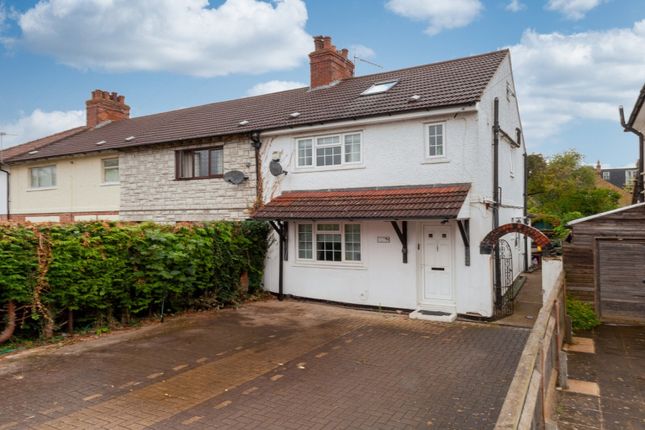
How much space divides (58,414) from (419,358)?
5393mm

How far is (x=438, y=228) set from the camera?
1097cm

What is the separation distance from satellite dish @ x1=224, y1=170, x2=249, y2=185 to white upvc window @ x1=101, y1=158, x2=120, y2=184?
5.94 meters

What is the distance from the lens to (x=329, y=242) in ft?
40.9

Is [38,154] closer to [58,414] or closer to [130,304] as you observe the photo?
[130,304]

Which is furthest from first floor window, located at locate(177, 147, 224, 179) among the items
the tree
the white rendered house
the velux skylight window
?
the tree

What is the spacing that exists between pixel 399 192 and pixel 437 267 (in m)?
2.11

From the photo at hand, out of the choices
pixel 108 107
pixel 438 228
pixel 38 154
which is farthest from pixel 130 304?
pixel 108 107

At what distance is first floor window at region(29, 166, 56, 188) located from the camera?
19250 millimetres

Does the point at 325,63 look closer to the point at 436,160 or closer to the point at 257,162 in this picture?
the point at 257,162

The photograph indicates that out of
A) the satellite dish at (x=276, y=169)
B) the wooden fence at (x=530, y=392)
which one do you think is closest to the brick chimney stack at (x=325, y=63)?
the satellite dish at (x=276, y=169)

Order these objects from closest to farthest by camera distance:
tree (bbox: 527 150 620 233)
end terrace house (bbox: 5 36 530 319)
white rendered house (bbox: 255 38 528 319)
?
white rendered house (bbox: 255 38 528 319), end terrace house (bbox: 5 36 530 319), tree (bbox: 527 150 620 233)

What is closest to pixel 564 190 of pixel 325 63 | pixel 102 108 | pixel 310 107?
pixel 325 63

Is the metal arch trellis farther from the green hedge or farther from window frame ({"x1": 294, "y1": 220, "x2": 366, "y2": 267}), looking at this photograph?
the green hedge

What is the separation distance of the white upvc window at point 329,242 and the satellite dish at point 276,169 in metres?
1.70
